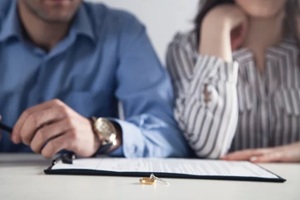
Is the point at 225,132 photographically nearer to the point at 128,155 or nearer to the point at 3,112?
the point at 128,155

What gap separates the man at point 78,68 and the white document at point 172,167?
18 cm

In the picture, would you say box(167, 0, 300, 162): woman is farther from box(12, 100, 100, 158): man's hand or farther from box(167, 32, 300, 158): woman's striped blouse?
box(12, 100, 100, 158): man's hand

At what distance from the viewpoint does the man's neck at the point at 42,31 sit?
1.16 metres

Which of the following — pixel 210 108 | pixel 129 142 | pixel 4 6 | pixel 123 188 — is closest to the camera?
pixel 123 188

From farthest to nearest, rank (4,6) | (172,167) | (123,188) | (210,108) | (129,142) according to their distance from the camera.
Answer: (4,6)
(210,108)
(129,142)
(172,167)
(123,188)

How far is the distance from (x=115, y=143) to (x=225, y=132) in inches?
10.7

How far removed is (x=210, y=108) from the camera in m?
1.08

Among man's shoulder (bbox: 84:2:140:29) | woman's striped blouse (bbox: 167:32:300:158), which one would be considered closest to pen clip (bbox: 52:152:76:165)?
woman's striped blouse (bbox: 167:32:300:158)

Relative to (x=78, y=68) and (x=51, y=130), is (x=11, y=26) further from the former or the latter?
(x=51, y=130)

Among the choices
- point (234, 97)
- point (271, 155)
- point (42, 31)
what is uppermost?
point (42, 31)

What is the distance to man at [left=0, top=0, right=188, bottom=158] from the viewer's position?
3.70ft

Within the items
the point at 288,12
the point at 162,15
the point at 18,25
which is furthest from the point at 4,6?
the point at 288,12

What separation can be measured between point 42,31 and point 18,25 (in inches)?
2.3

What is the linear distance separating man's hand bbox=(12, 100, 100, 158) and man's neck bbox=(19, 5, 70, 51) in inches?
12.8
